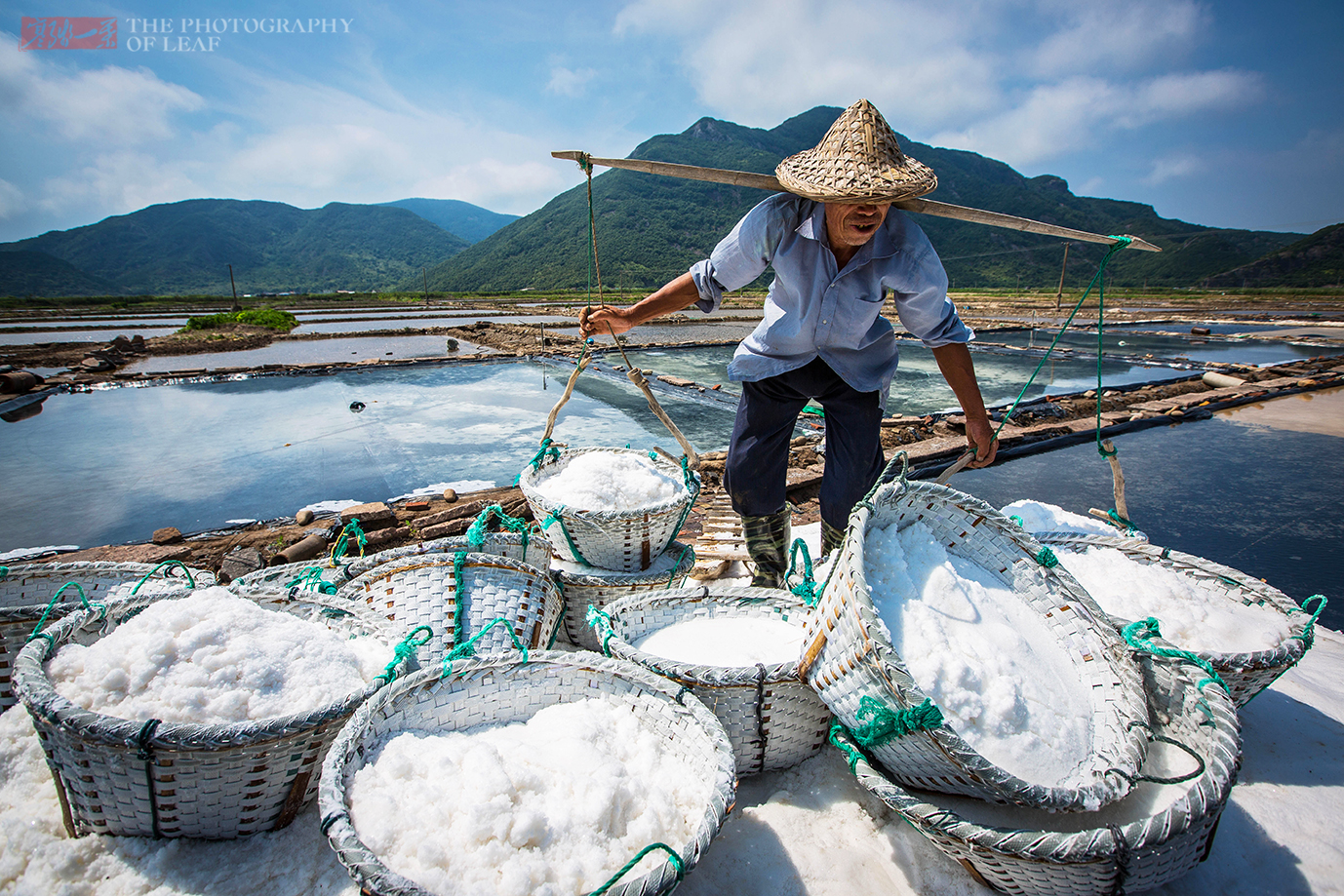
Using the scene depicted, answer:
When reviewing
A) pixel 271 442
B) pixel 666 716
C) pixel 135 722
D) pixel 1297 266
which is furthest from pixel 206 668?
pixel 1297 266

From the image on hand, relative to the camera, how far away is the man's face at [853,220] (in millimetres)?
1513

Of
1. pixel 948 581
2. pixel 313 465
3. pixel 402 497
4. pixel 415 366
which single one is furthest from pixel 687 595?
pixel 415 366

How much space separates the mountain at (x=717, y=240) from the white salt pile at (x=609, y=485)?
35.8 metres

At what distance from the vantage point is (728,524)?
2660 mm

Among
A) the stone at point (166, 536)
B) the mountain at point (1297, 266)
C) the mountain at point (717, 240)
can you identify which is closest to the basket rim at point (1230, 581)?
the stone at point (166, 536)

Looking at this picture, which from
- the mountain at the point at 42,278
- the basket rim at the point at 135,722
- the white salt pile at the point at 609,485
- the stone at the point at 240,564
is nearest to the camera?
the basket rim at the point at 135,722

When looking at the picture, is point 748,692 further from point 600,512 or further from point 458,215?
point 458,215

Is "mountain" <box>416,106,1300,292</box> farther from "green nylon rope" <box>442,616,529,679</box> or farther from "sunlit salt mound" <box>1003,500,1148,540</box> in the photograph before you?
"green nylon rope" <box>442,616,529,679</box>

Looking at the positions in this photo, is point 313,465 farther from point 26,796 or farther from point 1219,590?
point 1219,590

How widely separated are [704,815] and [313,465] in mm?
3374

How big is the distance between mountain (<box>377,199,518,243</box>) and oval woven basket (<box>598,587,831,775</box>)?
570 ft

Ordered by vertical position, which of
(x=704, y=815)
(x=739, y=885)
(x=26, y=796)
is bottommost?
(x=739, y=885)

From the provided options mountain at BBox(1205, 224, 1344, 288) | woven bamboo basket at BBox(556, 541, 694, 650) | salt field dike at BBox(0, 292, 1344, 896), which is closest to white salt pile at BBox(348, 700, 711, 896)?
salt field dike at BBox(0, 292, 1344, 896)

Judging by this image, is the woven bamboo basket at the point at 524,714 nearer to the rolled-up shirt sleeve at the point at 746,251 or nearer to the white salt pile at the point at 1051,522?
the rolled-up shirt sleeve at the point at 746,251
